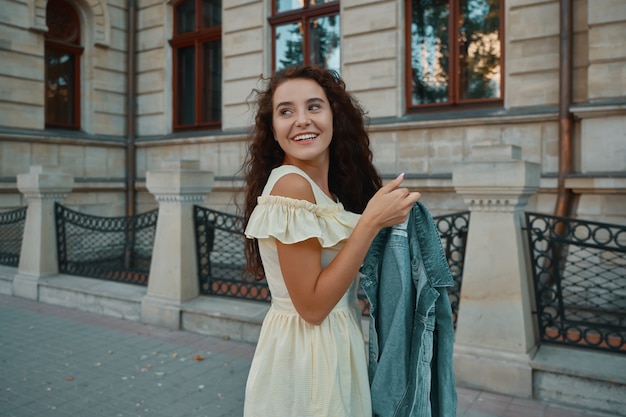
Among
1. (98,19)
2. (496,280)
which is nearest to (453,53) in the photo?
(496,280)

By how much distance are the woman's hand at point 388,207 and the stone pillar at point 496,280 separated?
10.2 feet

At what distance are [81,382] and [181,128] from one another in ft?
30.9

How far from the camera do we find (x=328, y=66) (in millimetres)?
11375

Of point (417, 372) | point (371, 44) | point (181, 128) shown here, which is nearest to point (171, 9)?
point (181, 128)

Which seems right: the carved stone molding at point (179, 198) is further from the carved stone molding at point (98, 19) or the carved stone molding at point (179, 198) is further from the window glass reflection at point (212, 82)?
the carved stone molding at point (98, 19)

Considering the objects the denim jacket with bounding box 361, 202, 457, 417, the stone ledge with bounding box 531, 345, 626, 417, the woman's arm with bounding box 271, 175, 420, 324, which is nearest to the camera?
the woman's arm with bounding box 271, 175, 420, 324

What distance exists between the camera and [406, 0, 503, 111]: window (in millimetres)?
9438

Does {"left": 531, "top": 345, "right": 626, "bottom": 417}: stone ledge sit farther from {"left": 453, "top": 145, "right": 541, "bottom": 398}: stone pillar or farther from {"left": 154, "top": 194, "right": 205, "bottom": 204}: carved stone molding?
{"left": 154, "top": 194, "right": 205, "bottom": 204}: carved stone molding

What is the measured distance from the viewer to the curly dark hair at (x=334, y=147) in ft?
6.97

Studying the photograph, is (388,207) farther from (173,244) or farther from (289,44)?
(289,44)

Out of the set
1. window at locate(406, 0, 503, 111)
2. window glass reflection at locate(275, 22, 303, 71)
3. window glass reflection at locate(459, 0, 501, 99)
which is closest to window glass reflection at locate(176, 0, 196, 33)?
window glass reflection at locate(275, 22, 303, 71)

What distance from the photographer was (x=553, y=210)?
855 cm

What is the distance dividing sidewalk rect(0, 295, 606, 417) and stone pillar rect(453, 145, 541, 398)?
227 millimetres

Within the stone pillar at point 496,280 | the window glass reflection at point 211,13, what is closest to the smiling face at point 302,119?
the stone pillar at point 496,280
